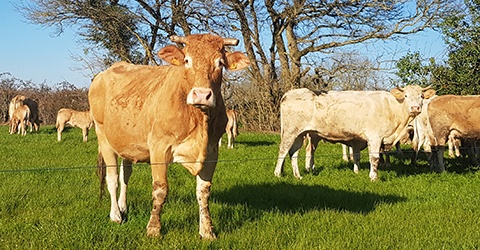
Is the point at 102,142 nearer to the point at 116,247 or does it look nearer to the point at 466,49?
the point at 116,247

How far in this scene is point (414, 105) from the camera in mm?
9117

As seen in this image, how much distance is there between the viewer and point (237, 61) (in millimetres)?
4695

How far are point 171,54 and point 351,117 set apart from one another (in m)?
6.06

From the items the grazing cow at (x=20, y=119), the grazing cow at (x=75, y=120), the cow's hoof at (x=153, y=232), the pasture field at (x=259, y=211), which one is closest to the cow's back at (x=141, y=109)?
the pasture field at (x=259, y=211)

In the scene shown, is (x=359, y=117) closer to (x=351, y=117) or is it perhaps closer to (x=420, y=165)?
(x=351, y=117)

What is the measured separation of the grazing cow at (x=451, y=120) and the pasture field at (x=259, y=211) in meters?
0.97

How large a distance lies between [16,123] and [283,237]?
21.5 m

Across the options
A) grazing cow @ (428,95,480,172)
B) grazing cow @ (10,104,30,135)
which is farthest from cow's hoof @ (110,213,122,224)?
grazing cow @ (10,104,30,135)

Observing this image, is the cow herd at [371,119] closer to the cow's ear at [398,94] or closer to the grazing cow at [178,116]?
the cow's ear at [398,94]

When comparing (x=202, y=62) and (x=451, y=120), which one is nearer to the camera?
(x=202, y=62)

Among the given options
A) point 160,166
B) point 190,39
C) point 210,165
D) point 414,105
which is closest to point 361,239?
point 210,165

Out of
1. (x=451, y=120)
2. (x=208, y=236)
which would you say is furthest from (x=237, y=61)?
(x=451, y=120)

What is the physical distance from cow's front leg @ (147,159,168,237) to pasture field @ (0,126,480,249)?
0.13 m

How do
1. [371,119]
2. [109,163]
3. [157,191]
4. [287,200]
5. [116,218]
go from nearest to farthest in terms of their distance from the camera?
[157,191] < [116,218] < [109,163] < [287,200] < [371,119]
